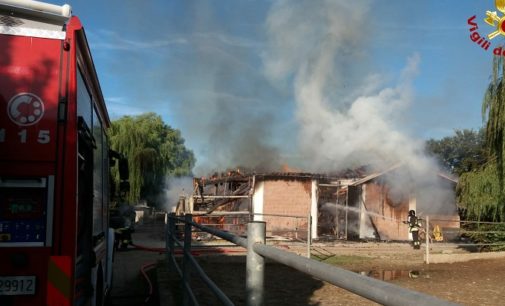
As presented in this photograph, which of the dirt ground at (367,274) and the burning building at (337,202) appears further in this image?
the burning building at (337,202)

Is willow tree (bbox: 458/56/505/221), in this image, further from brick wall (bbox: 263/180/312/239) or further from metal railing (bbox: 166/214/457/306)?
metal railing (bbox: 166/214/457/306)

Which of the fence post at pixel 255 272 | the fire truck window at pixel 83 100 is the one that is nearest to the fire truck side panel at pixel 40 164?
the fire truck window at pixel 83 100

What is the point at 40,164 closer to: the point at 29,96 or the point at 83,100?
the point at 29,96

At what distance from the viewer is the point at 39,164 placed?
3.45 meters

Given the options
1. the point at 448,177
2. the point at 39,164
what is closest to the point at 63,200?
the point at 39,164

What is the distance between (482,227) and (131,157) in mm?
23264

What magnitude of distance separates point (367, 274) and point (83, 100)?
8952 mm

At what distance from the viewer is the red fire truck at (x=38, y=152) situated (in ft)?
11.1

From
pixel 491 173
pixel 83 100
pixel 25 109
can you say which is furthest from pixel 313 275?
pixel 491 173

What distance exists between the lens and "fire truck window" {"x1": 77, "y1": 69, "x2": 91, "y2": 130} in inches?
153

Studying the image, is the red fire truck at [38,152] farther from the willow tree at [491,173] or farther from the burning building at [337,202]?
the burning building at [337,202]

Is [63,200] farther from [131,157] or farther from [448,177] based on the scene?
[131,157]

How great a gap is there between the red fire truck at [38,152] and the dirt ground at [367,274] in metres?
2.64

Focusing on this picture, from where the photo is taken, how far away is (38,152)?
3.47 metres
